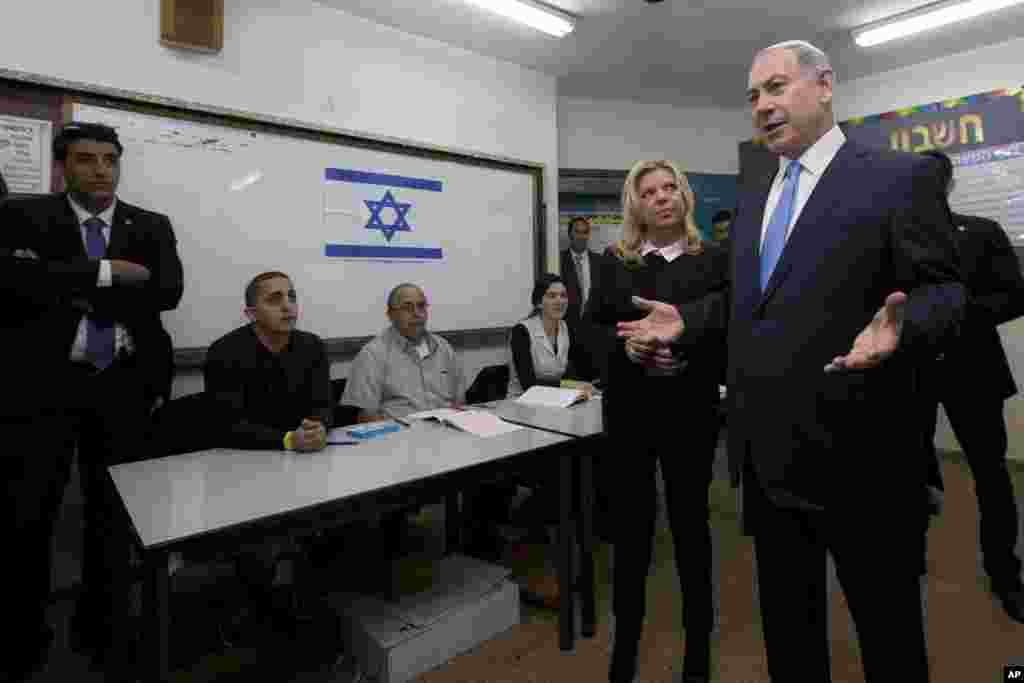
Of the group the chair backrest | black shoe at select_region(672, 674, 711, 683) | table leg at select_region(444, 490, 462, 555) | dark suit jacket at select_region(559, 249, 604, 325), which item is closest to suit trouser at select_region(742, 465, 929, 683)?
black shoe at select_region(672, 674, 711, 683)

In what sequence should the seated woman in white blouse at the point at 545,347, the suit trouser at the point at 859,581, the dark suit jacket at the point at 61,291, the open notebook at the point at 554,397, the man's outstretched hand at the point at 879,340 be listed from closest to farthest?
the man's outstretched hand at the point at 879,340
the suit trouser at the point at 859,581
the dark suit jacket at the point at 61,291
the open notebook at the point at 554,397
the seated woman in white blouse at the point at 545,347

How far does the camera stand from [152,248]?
2.04 m

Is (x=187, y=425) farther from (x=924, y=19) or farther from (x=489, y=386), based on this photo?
(x=924, y=19)

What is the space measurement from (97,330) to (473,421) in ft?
4.12

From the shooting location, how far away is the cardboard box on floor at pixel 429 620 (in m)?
1.81

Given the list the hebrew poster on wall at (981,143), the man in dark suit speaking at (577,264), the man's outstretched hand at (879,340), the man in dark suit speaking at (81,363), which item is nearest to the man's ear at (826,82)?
the man's outstretched hand at (879,340)

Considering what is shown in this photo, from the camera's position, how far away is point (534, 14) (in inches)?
130

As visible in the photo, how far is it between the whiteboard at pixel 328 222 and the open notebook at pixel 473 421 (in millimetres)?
1264

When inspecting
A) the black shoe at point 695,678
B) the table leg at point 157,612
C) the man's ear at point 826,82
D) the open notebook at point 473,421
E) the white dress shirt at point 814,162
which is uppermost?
the man's ear at point 826,82

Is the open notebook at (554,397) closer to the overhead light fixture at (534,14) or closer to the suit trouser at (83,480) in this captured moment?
the suit trouser at (83,480)

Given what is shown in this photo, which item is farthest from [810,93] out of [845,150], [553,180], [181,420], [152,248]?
[553,180]

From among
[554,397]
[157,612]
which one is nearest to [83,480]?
[157,612]

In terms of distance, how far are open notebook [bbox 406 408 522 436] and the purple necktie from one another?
1.02 metres

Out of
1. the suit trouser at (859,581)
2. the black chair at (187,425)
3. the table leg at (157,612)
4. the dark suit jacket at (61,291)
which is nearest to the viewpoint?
the suit trouser at (859,581)
